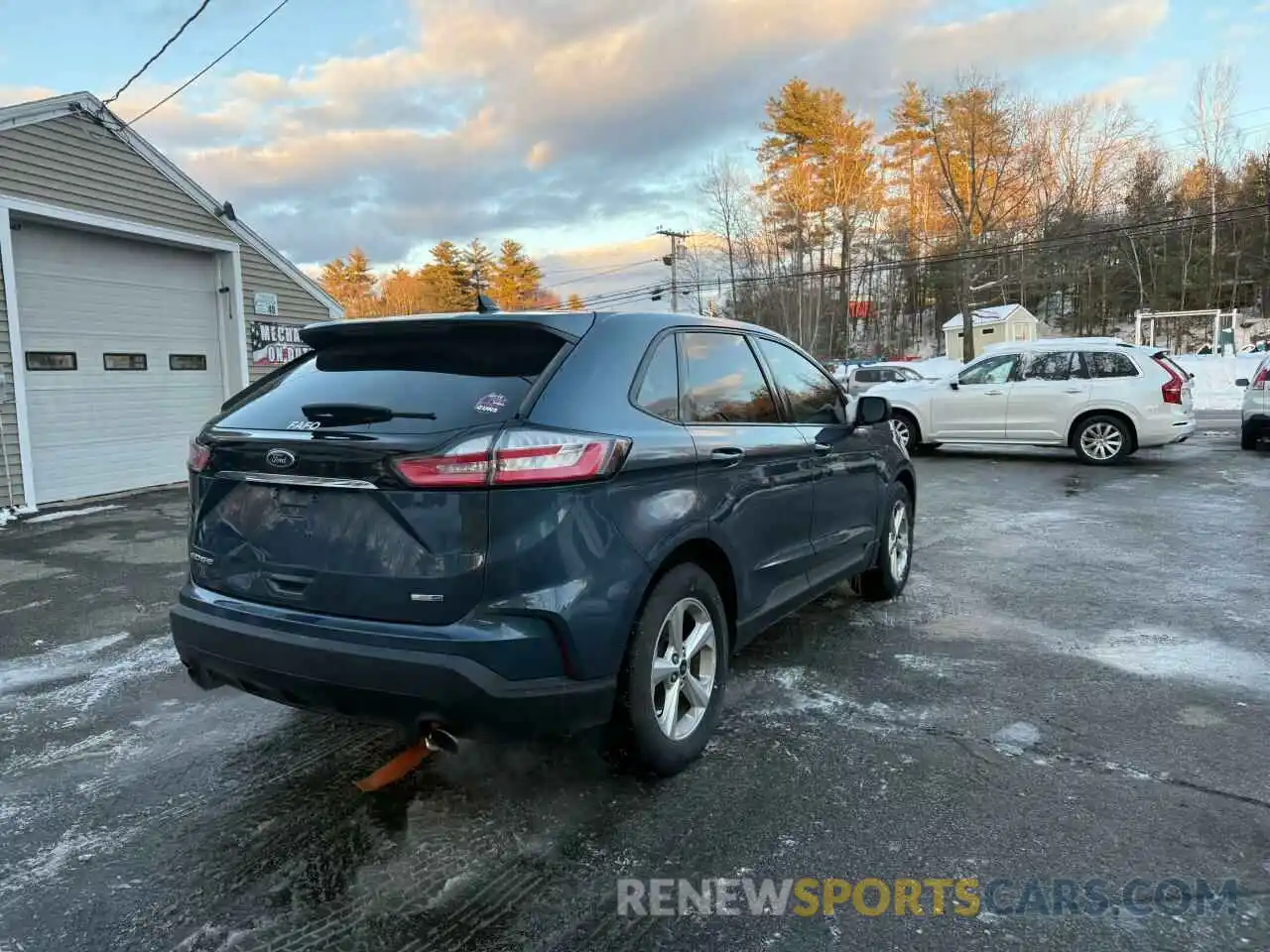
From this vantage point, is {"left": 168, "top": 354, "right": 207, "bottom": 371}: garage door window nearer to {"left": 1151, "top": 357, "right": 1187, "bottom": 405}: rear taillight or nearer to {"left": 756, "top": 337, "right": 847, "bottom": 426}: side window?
{"left": 756, "top": 337, "right": 847, "bottom": 426}: side window

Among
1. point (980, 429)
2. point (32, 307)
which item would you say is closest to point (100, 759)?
point (32, 307)

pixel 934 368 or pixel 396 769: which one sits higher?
pixel 934 368

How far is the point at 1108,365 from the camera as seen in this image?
11.5m

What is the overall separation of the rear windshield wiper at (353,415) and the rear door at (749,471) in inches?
41.4

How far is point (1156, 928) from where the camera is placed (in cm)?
220

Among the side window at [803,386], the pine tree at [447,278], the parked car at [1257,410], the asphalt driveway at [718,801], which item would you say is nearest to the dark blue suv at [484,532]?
the asphalt driveway at [718,801]

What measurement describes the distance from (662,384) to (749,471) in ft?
1.90

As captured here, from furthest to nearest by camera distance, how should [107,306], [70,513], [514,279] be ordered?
1. [514,279]
2. [107,306]
3. [70,513]

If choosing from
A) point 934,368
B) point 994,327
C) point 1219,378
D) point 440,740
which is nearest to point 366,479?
point 440,740

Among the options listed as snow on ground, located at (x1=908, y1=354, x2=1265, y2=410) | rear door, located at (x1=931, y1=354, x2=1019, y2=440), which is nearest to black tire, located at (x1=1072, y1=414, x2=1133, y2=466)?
rear door, located at (x1=931, y1=354, x2=1019, y2=440)

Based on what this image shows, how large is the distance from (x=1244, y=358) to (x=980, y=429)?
23.5m

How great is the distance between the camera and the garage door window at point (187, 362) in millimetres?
11531

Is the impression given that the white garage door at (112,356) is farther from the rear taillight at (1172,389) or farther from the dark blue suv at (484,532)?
the rear taillight at (1172,389)

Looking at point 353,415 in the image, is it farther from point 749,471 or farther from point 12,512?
point 12,512
